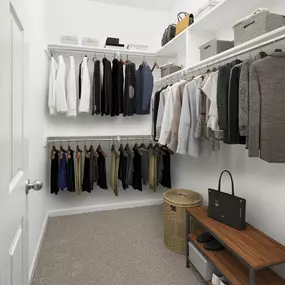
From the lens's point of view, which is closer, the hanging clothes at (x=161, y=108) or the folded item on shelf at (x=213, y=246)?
the folded item on shelf at (x=213, y=246)

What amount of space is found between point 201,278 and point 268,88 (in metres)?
1.54

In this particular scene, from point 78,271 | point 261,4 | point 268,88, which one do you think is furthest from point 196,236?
point 261,4

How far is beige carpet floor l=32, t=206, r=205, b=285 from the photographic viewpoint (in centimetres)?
185

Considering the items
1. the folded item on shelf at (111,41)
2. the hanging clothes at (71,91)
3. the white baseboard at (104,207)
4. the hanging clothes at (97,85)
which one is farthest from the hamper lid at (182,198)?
the folded item on shelf at (111,41)

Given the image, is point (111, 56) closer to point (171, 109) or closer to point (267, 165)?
point (171, 109)

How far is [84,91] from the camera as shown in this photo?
2.75m

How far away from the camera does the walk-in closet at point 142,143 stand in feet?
3.97

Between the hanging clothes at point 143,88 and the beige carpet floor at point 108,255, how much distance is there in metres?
1.44

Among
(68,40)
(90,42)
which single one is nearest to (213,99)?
(90,42)

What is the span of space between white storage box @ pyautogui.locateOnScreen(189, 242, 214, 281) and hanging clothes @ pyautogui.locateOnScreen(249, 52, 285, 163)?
991 millimetres

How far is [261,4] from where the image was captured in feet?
5.70

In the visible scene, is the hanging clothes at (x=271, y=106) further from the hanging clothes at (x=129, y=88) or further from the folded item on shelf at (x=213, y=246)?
the hanging clothes at (x=129, y=88)

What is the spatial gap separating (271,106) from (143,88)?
189 cm

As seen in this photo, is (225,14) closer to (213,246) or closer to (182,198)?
(182,198)
